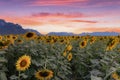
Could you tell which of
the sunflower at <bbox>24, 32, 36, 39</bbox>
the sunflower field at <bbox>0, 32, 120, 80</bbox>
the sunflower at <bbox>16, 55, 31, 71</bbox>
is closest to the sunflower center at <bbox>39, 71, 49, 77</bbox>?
the sunflower field at <bbox>0, 32, 120, 80</bbox>

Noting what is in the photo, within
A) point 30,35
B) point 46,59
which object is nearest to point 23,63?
point 46,59

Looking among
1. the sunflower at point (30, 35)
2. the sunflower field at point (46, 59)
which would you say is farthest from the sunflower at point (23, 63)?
the sunflower at point (30, 35)

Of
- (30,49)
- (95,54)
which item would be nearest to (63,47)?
(95,54)

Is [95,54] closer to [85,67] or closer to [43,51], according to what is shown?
[85,67]

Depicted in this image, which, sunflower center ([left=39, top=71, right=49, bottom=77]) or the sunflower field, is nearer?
sunflower center ([left=39, top=71, right=49, bottom=77])

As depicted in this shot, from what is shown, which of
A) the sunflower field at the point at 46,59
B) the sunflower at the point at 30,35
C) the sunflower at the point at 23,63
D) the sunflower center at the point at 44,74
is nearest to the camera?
the sunflower center at the point at 44,74

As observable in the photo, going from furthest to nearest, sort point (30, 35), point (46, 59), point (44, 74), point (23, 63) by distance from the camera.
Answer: point (30, 35)
point (46, 59)
point (23, 63)
point (44, 74)

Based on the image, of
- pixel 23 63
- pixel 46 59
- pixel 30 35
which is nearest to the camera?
pixel 23 63

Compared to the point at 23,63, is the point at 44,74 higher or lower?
lower

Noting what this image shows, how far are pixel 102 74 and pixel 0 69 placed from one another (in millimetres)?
2216

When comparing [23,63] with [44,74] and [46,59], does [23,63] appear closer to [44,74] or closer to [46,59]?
→ [44,74]

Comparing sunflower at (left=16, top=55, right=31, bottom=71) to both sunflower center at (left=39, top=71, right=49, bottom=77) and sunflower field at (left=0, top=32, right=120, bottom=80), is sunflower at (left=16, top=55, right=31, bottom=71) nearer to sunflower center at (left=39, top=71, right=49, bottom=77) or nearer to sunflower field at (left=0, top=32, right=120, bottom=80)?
sunflower field at (left=0, top=32, right=120, bottom=80)

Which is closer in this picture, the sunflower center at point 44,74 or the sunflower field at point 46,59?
the sunflower center at point 44,74

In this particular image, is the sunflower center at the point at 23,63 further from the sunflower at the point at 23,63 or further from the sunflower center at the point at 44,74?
the sunflower center at the point at 44,74
